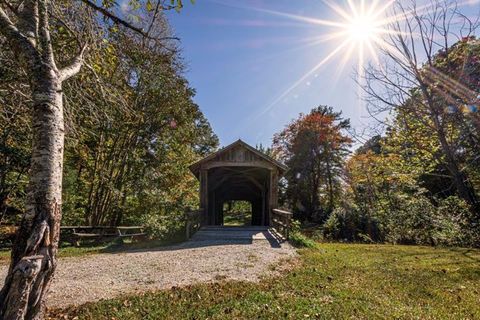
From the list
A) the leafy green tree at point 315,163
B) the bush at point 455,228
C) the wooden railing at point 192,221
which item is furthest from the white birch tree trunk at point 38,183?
the leafy green tree at point 315,163

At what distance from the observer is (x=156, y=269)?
603 centimetres

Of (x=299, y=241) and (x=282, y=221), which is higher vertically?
(x=282, y=221)

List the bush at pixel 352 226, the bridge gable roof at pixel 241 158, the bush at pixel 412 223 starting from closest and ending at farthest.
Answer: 1. the bridge gable roof at pixel 241 158
2. the bush at pixel 412 223
3. the bush at pixel 352 226

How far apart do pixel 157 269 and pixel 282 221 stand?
20.1ft

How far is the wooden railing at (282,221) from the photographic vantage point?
9883mm

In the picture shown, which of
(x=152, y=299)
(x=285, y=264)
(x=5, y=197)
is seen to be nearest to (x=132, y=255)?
(x=152, y=299)

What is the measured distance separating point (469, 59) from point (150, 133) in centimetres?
1510

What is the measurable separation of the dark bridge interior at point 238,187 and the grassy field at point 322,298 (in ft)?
29.3

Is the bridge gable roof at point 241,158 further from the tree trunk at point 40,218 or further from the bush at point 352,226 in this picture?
the tree trunk at point 40,218

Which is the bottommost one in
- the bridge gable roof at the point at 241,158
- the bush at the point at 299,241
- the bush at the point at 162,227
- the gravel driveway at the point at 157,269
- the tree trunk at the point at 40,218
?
the gravel driveway at the point at 157,269

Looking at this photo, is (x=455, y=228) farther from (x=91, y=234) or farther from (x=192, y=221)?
(x=91, y=234)

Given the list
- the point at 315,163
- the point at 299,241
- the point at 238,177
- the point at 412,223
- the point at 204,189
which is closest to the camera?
the point at 299,241

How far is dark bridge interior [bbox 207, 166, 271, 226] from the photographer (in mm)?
15493

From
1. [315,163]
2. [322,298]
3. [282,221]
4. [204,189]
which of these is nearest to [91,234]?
[204,189]
